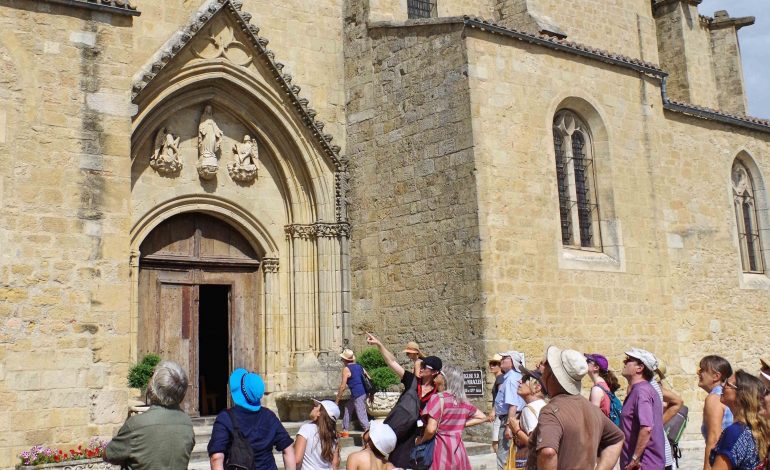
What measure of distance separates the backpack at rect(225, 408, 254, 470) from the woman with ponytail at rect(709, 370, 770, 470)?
2598 millimetres

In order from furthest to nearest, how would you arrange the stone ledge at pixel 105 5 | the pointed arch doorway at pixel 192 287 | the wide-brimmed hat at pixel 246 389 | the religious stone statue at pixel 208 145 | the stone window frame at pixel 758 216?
the stone window frame at pixel 758 216 < the religious stone statue at pixel 208 145 < the pointed arch doorway at pixel 192 287 < the stone ledge at pixel 105 5 < the wide-brimmed hat at pixel 246 389

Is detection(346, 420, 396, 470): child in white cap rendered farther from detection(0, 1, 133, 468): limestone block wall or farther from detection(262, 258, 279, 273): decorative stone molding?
detection(262, 258, 279, 273): decorative stone molding

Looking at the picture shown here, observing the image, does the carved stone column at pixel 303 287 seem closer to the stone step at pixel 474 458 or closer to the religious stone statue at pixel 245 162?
the religious stone statue at pixel 245 162

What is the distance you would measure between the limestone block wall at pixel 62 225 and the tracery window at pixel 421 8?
6.71 meters

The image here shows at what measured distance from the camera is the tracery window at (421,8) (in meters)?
14.9

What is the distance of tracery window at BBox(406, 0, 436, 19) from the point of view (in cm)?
1492

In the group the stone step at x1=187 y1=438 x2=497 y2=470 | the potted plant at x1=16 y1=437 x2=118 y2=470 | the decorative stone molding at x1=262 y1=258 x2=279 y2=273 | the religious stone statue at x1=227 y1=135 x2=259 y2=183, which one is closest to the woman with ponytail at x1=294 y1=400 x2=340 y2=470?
the potted plant at x1=16 y1=437 x2=118 y2=470

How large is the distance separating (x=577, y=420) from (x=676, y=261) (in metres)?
11.5

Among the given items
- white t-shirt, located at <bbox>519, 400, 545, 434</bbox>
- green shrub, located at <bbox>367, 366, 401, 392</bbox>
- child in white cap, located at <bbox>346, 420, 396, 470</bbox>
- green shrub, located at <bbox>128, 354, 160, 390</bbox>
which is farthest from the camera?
green shrub, located at <bbox>367, 366, 401, 392</bbox>

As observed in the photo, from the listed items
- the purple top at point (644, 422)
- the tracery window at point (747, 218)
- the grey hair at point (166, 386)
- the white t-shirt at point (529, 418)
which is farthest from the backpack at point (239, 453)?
the tracery window at point (747, 218)

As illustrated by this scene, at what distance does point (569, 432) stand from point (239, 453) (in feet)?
6.55

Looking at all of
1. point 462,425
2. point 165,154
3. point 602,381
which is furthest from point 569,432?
point 165,154

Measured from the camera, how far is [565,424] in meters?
3.91

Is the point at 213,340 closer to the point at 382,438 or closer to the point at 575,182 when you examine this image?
the point at 575,182
